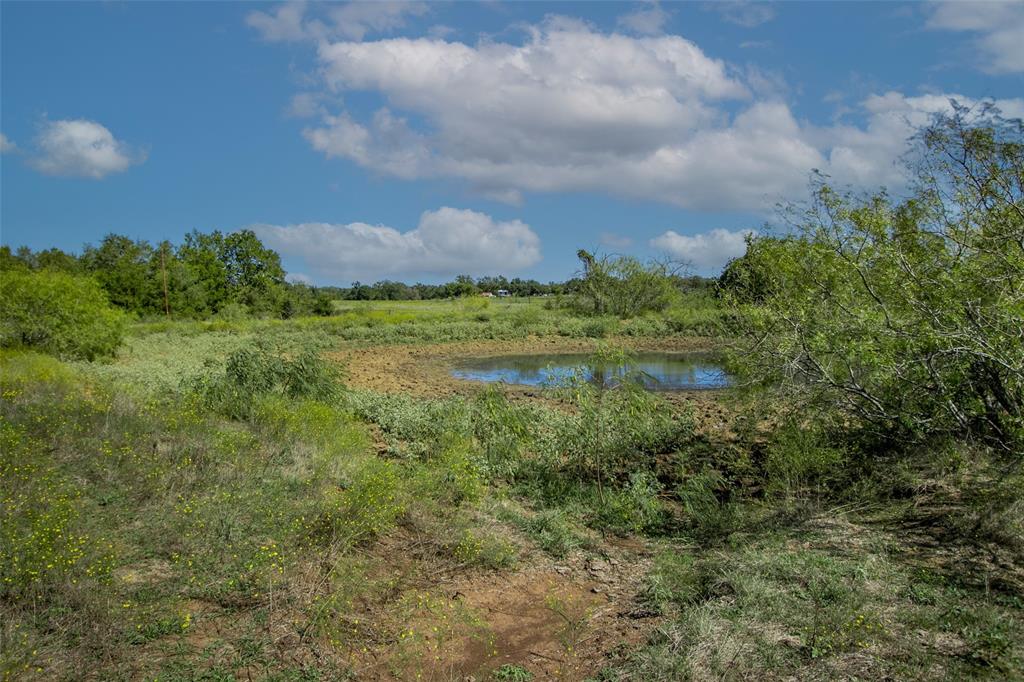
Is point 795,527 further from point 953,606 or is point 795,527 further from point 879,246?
point 879,246

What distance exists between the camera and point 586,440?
9547 millimetres

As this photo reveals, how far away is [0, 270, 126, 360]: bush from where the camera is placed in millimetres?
18234

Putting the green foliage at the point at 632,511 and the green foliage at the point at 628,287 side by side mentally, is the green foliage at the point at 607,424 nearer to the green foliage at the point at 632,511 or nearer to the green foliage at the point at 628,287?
the green foliage at the point at 632,511

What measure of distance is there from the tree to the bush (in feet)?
60.4

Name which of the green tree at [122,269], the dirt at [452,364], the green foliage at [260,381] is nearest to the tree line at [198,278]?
the green tree at [122,269]

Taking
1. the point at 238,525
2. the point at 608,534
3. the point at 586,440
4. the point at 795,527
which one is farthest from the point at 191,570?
the point at 795,527

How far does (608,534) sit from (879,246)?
15.6ft

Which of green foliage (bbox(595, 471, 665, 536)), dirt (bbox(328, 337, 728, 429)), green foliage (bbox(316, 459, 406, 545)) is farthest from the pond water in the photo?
green foliage (bbox(316, 459, 406, 545))

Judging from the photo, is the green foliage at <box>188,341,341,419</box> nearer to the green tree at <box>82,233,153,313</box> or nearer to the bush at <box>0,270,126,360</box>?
the bush at <box>0,270,126,360</box>

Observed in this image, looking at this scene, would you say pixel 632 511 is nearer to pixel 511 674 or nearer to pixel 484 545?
pixel 484 545

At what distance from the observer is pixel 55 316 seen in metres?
19.2

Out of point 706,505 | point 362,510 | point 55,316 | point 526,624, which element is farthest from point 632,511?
point 55,316

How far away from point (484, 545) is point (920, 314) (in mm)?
5179

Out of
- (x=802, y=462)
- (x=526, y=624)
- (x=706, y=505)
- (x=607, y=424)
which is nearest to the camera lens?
(x=526, y=624)
